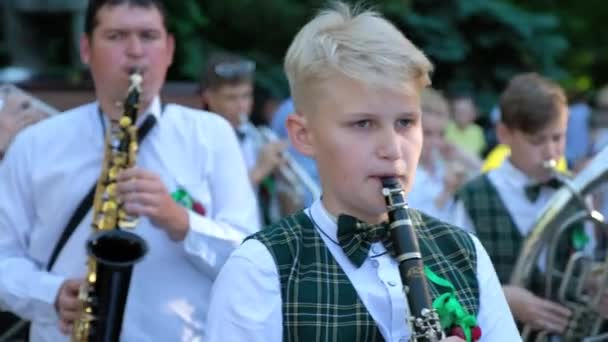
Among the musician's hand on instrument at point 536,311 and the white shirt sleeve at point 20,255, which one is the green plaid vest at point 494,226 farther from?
the white shirt sleeve at point 20,255

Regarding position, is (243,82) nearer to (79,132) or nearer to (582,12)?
(79,132)

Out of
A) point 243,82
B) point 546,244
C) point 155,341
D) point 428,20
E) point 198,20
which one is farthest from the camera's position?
point 428,20

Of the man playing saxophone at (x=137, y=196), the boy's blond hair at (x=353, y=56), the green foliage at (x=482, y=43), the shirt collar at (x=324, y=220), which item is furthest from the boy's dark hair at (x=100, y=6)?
the green foliage at (x=482, y=43)

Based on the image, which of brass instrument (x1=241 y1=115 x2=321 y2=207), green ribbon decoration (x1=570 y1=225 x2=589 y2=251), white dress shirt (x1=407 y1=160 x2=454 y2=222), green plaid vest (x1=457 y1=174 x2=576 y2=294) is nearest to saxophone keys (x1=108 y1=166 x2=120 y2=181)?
green plaid vest (x1=457 y1=174 x2=576 y2=294)

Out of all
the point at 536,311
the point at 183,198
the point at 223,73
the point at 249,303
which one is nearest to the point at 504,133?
the point at 536,311

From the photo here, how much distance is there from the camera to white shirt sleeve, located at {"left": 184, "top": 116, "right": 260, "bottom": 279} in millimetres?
3900

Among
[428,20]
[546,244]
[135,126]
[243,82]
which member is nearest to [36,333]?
[135,126]

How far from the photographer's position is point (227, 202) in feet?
13.3

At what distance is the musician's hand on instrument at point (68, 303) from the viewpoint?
12.2ft

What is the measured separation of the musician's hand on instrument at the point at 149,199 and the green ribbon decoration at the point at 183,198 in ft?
0.68

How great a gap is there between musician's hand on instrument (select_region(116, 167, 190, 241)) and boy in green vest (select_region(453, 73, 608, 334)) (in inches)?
64.8

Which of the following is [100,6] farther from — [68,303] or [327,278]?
[327,278]

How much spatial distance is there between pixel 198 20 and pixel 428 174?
10.6 ft

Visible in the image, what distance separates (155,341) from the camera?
12.6 ft
